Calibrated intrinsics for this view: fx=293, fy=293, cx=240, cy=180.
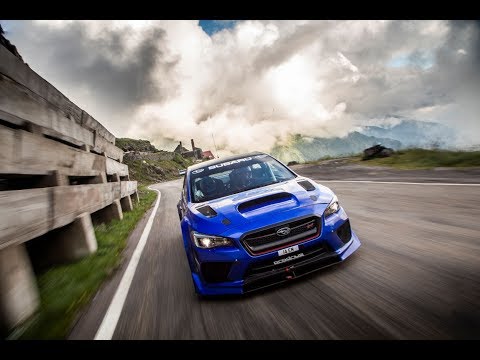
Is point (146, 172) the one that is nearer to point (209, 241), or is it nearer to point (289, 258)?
point (209, 241)

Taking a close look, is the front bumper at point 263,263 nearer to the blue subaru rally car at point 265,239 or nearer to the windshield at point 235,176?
the blue subaru rally car at point 265,239

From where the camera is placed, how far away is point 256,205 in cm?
334

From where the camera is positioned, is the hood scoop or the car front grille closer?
the car front grille

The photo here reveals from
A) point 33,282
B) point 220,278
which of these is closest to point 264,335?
point 220,278

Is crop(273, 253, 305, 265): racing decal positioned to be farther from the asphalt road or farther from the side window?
the side window

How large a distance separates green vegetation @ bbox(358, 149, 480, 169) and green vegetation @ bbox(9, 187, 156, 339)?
10.5 meters

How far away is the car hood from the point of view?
119 inches

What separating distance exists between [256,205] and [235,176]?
136cm

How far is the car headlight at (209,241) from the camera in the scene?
9.60 feet

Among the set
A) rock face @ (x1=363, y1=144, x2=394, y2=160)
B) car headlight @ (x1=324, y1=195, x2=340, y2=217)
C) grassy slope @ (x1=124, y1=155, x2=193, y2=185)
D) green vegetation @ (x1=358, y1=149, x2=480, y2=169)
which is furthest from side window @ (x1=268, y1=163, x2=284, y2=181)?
grassy slope @ (x1=124, y1=155, x2=193, y2=185)

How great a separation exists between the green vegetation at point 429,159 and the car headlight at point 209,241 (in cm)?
973

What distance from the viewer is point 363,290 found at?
8.74ft

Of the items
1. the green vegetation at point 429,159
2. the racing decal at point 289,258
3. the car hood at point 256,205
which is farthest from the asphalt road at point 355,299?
the green vegetation at point 429,159
